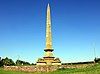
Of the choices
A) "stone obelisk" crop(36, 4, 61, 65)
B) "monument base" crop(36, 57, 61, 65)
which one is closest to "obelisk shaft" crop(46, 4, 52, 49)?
"stone obelisk" crop(36, 4, 61, 65)

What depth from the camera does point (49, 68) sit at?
107 feet

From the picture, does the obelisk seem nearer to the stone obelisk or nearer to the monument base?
the stone obelisk

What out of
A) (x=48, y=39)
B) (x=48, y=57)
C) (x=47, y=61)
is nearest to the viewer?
(x=47, y=61)

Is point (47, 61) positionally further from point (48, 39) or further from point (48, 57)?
point (48, 39)

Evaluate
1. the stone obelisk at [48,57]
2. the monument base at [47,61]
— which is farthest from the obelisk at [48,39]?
the monument base at [47,61]

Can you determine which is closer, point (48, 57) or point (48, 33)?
point (48, 57)

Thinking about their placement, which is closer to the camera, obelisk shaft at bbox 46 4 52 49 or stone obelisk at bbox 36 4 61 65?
stone obelisk at bbox 36 4 61 65

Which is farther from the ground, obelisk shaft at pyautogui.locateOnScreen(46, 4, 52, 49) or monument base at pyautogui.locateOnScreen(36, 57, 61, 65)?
obelisk shaft at pyautogui.locateOnScreen(46, 4, 52, 49)

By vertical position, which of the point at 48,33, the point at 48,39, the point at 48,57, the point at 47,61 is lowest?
the point at 47,61

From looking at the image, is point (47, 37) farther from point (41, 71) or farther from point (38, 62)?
point (41, 71)

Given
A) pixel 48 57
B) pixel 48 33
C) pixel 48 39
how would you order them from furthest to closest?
pixel 48 33 < pixel 48 39 < pixel 48 57

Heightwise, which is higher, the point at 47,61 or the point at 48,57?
the point at 48,57

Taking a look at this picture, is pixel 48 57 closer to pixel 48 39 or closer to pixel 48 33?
pixel 48 39

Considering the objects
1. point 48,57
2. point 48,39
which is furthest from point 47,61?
point 48,39
